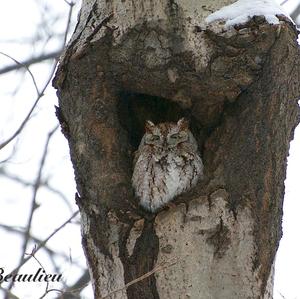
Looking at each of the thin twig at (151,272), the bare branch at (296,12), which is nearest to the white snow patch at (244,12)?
the thin twig at (151,272)

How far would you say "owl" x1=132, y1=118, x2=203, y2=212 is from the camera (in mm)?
3453

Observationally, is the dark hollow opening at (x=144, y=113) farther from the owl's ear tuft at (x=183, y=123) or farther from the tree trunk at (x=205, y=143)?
the tree trunk at (x=205, y=143)

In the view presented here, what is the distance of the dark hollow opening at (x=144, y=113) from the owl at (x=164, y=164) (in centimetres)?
8

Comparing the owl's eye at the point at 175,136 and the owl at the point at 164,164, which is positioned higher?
the owl's eye at the point at 175,136

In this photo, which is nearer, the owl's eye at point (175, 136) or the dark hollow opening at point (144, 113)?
the dark hollow opening at point (144, 113)

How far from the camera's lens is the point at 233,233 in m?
2.73

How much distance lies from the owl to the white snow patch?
89 centimetres

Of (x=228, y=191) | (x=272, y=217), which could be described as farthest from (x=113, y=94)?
(x=272, y=217)

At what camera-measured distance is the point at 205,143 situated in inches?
135

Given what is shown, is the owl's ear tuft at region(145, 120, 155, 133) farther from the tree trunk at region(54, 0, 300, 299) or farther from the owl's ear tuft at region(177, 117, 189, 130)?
the tree trunk at region(54, 0, 300, 299)

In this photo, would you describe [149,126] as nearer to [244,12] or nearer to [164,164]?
[164,164]

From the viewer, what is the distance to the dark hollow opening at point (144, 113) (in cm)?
361

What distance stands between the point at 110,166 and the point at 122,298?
0.69m

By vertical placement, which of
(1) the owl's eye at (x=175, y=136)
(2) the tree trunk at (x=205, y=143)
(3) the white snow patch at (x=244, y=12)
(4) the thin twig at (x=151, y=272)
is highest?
(1) the owl's eye at (x=175, y=136)
